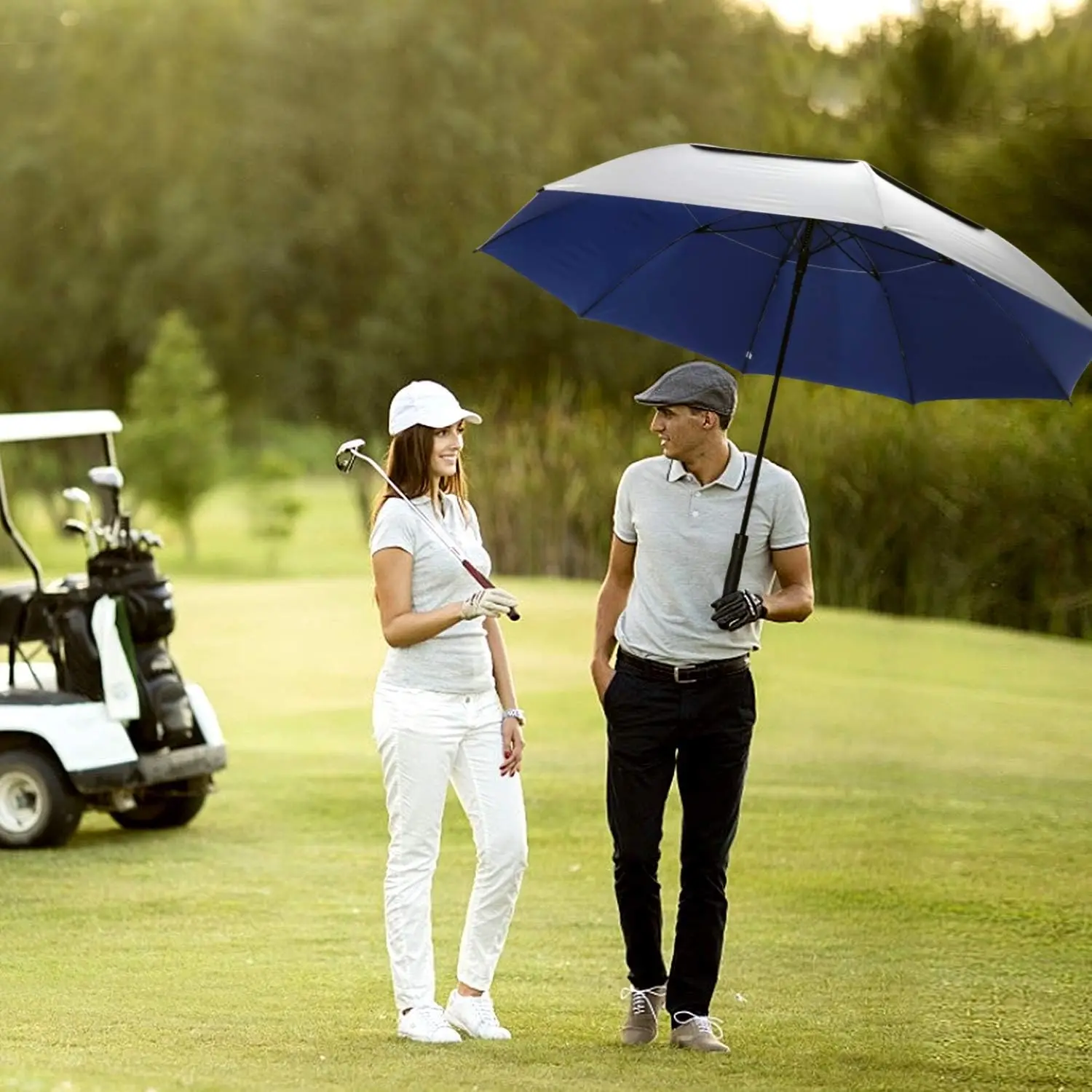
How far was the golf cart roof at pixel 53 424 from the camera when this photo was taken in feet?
20.0

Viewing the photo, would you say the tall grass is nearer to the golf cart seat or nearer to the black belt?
the golf cart seat

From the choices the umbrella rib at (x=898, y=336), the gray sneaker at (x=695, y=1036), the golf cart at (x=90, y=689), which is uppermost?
the umbrella rib at (x=898, y=336)

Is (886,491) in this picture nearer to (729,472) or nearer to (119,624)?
(119,624)

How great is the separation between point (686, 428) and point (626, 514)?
213 mm

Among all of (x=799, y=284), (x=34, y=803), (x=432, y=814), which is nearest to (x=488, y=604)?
(x=432, y=814)

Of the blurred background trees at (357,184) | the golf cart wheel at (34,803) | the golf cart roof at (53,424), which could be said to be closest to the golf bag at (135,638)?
the golf cart wheel at (34,803)

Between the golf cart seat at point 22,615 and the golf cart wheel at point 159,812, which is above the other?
the golf cart seat at point 22,615

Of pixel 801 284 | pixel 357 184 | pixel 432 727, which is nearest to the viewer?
pixel 432 727

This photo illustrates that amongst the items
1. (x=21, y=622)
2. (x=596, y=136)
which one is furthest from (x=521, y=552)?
(x=21, y=622)

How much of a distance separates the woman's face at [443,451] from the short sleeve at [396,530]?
0.29ft

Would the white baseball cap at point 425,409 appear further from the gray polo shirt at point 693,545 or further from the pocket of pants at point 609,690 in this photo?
the pocket of pants at point 609,690

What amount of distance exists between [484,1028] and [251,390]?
7.52 meters

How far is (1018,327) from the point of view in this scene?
414 cm

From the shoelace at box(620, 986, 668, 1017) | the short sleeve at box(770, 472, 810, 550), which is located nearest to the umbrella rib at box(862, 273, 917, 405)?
the short sleeve at box(770, 472, 810, 550)
